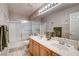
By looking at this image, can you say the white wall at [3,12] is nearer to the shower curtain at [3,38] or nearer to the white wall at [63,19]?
the shower curtain at [3,38]

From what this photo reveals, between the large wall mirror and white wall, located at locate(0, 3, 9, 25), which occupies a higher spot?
white wall, located at locate(0, 3, 9, 25)

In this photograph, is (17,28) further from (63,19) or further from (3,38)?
(63,19)

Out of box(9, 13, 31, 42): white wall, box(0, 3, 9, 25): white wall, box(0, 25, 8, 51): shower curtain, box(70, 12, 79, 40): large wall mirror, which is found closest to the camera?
box(70, 12, 79, 40): large wall mirror

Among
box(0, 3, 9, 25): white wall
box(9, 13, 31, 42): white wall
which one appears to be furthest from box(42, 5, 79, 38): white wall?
box(0, 3, 9, 25): white wall

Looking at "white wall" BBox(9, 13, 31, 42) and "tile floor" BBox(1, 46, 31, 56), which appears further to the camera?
"white wall" BBox(9, 13, 31, 42)

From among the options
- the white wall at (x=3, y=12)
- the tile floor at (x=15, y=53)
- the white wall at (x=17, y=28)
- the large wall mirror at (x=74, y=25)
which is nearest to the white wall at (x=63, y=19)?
the large wall mirror at (x=74, y=25)

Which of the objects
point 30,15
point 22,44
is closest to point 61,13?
point 30,15

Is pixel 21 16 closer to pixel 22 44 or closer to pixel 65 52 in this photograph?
pixel 22 44

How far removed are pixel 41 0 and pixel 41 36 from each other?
3.42ft

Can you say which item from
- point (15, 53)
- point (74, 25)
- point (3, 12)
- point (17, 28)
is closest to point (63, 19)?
point (74, 25)

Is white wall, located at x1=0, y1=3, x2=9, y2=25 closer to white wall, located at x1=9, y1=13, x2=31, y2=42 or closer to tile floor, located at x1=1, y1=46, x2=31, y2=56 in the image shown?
white wall, located at x1=9, y1=13, x2=31, y2=42

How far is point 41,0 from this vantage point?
139cm

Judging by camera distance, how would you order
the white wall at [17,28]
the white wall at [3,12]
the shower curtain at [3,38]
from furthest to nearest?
the white wall at [17,28] < the shower curtain at [3,38] < the white wall at [3,12]

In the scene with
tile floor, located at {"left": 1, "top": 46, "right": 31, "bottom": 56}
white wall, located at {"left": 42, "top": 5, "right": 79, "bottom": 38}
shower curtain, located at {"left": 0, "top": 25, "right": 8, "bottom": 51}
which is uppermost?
white wall, located at {"left": 42, "top": 5, "right": 79, "bottom": 38}
